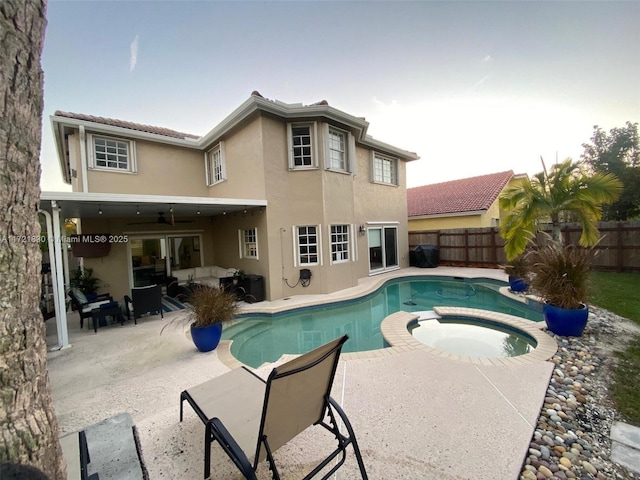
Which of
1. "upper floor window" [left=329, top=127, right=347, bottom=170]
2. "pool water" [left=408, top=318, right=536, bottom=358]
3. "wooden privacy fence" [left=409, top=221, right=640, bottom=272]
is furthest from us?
"wooden privacy fence" [left=409, top=221, right=640, bottom=272]

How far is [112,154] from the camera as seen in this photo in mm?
10453

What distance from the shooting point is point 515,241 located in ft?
26.1

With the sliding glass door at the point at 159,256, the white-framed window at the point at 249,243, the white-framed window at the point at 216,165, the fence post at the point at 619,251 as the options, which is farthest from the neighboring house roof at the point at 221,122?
the fence post at the point at 619,251

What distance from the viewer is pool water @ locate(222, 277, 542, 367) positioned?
615cm

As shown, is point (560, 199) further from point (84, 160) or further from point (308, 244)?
point (84, 160)

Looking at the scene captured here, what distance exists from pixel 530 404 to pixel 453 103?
450 inches

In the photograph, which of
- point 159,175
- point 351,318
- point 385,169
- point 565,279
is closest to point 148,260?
point 159,175

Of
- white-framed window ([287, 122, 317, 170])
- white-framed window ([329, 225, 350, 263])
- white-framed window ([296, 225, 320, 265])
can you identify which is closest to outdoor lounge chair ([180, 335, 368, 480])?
white-framed window ([296, 225, 320, 265])

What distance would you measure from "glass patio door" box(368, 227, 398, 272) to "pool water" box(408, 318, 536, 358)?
22.8 ft

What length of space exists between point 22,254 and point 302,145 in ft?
30.8

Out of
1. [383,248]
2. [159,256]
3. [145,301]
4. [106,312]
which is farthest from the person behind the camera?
[383,248]

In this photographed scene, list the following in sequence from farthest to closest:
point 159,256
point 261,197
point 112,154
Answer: point 159,256, point 112,154, point 261,197

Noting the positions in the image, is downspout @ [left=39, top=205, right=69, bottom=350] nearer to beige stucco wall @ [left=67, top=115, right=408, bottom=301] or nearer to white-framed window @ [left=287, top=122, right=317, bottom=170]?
beige stucco wall @ [left=67, top=115, right=408, bottom=301]

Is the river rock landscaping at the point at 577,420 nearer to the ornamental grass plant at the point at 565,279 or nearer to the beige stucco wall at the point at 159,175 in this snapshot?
the ornamental grass plant at the point at 565,279
